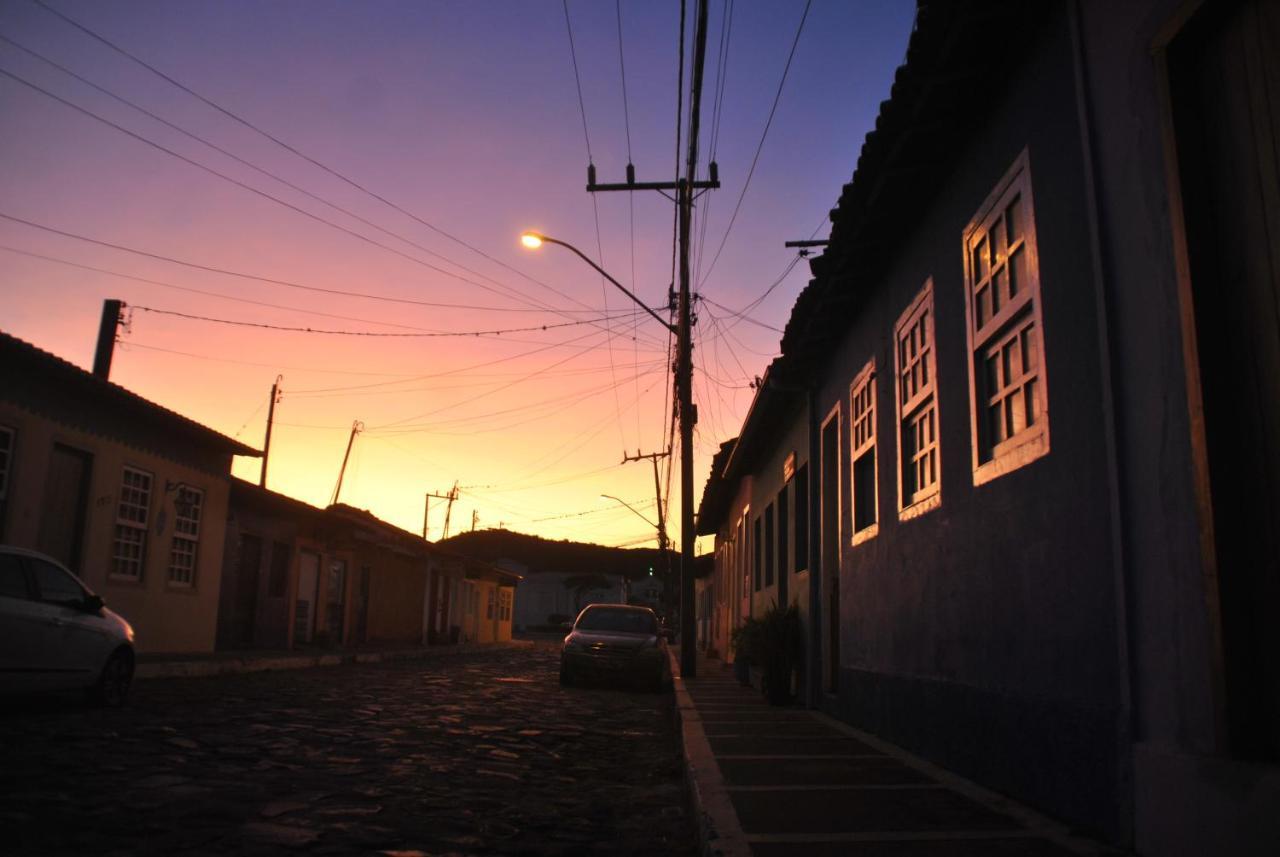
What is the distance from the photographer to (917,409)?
7180mm

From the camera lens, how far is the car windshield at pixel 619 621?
699 inches

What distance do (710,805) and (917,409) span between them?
3.56 metres

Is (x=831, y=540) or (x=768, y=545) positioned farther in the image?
(x=768, y=545)

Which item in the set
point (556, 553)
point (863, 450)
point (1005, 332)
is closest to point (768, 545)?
point (863, 450)

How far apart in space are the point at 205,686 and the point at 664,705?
6.30 m

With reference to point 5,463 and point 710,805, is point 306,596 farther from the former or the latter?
point 710,805

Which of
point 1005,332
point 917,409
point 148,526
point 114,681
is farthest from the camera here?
point 148,526

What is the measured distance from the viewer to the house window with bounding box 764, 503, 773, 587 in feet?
53.6

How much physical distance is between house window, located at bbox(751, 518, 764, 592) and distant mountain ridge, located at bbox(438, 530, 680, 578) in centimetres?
5141

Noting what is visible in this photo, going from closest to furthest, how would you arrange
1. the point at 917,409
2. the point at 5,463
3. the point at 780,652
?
the point at 917,409 < the point at 780,652 < the point at 5,463

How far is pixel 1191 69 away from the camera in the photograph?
3490 millimetres

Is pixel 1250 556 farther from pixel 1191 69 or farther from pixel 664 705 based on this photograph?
pixel 664 705

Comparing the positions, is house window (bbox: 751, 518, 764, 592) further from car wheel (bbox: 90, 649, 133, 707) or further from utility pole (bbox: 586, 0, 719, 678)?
car wheel (bbox: 90, 649, 133, 707)

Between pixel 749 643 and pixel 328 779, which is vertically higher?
pixel 749 643
